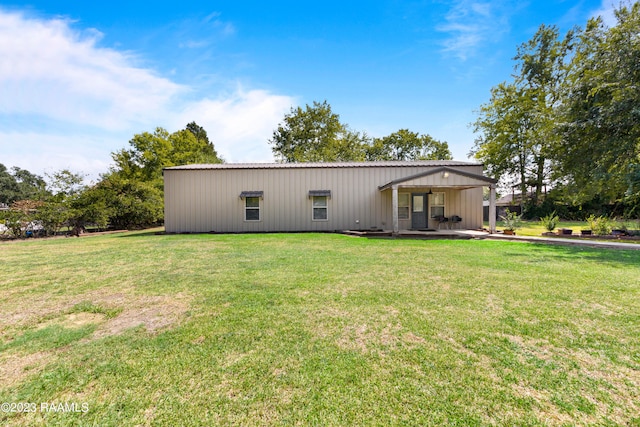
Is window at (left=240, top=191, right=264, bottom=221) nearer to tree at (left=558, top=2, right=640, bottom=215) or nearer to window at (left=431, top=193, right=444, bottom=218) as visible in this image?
window at (left=431, top=193, right=444, bottom=218)

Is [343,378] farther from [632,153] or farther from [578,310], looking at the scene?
[632,153]

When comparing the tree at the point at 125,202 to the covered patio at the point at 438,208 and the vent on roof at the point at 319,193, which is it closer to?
the vent on roof at the point at 319,193

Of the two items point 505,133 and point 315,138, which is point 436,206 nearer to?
point 505,133

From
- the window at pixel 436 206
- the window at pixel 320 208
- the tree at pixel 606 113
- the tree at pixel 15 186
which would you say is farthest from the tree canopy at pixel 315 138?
the tree at pixel 15 186

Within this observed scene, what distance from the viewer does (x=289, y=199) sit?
1295 cm

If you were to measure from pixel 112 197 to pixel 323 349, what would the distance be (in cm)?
1651

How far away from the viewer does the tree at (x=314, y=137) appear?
2858 centimetres

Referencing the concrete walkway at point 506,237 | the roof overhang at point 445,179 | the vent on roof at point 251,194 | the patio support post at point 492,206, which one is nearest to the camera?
the concrete walkway at point 506,237

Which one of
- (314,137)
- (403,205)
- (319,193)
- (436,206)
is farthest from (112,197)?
(314,137)

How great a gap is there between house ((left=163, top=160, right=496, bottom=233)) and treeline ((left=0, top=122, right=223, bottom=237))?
379cm

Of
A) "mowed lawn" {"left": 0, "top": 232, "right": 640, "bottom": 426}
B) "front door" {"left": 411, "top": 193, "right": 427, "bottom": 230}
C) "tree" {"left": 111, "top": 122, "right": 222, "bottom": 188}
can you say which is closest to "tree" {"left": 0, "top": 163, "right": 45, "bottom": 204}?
"tree" {"left": 111, "top": 122, "right": 222, "bottom": 188}

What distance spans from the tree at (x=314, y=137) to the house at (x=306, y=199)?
616 inches

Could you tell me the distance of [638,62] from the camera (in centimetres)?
936

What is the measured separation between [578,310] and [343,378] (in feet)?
9.78
